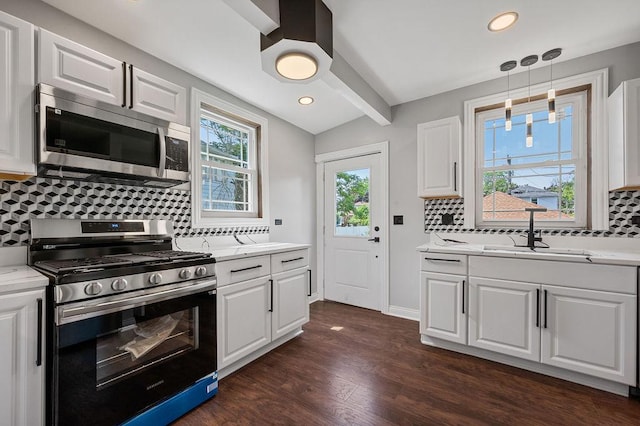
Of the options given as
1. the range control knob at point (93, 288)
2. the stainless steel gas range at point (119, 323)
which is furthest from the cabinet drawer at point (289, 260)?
the range control knob at point (93, 288)

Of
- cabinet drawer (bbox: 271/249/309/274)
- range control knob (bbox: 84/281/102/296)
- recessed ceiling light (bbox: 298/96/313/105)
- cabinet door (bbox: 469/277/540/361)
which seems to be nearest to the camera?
range control knob (bbox: 84/281/102/296)

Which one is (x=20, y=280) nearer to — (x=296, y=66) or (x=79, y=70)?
(x=79, y=70)

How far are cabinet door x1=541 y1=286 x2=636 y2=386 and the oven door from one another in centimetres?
238

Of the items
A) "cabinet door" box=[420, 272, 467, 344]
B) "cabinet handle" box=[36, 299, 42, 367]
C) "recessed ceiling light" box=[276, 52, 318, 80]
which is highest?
"recessed ceiling light" box=[276, 52, 318, 80]

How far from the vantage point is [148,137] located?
74.9 inches

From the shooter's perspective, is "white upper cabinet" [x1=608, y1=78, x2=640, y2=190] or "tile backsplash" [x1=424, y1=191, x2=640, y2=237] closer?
"white upper cabinet" [x1=608, y1=78, x2=640, y2=190]

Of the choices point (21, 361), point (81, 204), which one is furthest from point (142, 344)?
point (81, 204)

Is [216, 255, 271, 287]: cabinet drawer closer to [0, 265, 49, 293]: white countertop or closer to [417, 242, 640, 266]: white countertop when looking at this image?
[0, 265, 49, 293]: white countertop

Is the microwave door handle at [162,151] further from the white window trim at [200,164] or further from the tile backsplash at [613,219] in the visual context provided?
the tile backsplash at [613,219]

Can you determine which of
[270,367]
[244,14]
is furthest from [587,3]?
[270,367]

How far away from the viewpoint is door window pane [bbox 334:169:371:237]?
12.1 feet

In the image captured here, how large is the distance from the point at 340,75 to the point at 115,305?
7.35 feet

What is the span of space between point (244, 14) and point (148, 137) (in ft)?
3.29

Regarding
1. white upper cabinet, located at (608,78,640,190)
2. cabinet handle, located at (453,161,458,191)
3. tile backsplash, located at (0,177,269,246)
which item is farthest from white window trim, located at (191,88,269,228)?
white upper cabinet, located at (608,78,640,190)
